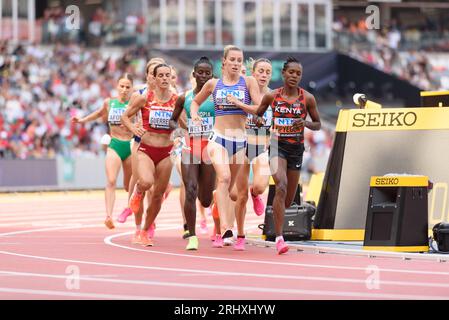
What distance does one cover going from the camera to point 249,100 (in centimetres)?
1586

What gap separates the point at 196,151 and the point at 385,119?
255 cm

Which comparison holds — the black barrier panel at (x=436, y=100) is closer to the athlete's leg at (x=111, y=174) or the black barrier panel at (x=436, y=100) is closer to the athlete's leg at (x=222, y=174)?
the athlete's leg at (x=222, y=174)

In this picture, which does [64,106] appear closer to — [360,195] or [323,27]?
[323,27]

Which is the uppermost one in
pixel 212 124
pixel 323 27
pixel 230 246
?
pixel 323 27

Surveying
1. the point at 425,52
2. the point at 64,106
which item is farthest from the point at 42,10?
the point at 425,52

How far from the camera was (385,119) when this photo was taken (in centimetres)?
1673

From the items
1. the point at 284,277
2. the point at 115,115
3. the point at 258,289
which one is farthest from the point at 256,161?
the point at 258,289

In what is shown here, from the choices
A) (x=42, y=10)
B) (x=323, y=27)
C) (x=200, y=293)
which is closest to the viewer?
(x=200, y=293)

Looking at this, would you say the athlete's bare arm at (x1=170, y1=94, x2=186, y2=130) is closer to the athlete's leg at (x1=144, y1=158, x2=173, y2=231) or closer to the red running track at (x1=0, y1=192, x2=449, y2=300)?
the athlete's leg at (x1=144, y1=158, x2=173, y2=231)

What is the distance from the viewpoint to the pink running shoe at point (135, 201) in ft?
55.5

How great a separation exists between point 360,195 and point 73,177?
2065cm

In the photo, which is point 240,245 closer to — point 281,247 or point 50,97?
point 281,247

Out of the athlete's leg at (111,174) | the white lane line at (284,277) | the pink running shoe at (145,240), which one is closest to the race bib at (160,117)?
the pink running shoe at (145,240)

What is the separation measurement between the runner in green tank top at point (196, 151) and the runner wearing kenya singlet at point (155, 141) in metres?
0.31
